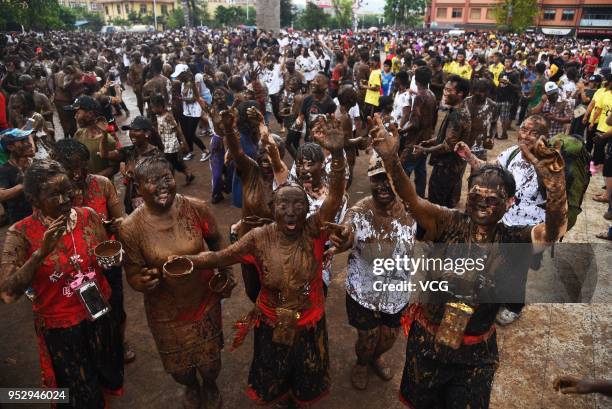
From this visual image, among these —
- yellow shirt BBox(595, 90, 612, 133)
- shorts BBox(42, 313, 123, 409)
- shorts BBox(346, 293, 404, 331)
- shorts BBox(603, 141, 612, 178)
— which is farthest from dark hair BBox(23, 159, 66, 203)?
yellow shirt BBox(595, 90, 612, 133)

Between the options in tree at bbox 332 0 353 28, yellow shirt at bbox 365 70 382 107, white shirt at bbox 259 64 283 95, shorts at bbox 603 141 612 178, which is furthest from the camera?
tree at bbox 332 0 353 28

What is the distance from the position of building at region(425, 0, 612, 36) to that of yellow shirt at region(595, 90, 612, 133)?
46093 millimetres

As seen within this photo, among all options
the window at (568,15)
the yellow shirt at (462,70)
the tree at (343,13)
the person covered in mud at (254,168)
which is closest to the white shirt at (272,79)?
the yellow shirt at (462,70)

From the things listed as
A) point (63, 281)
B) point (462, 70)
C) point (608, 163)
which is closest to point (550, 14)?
point (462, 70)

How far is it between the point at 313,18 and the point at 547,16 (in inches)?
1145

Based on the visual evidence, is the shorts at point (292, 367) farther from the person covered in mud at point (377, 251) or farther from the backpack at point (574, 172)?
the backpack at point (574, 172)

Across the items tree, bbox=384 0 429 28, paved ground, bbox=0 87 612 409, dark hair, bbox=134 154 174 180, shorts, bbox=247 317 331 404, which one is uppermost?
tree, bbox=384 0 429 28

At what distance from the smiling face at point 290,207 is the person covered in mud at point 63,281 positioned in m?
1.22

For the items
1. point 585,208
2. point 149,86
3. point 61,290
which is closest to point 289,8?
point 149,86

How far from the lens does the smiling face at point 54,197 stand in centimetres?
248

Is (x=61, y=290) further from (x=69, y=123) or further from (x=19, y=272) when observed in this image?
(x=69, y=123)

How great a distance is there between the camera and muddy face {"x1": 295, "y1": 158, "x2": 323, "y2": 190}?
10.7ft

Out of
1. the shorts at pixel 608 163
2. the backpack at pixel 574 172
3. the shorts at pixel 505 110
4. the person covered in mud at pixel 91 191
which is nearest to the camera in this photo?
the person covered in mud at pixel 91 191

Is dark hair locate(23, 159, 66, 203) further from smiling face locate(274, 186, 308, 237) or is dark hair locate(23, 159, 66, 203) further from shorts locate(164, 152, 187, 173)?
shorts locate(164, 152, 187, 173)
